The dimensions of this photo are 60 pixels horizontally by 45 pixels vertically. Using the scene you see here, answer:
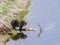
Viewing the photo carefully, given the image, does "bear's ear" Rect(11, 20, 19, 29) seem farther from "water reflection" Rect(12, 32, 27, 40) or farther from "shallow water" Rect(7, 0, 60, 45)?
"shallow water" Rect(7, 0, 60, 45)

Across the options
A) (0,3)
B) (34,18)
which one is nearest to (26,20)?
(34,18)

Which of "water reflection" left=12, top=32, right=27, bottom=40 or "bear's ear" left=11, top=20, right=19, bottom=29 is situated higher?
"bear's ear" left=11, top=20, right=19, bottom=29

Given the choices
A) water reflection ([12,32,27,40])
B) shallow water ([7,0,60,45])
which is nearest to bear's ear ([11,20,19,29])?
water reflection ([12,32,27,40])

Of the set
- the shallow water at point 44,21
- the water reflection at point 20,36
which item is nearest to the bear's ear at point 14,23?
the water reflection at point 20,36

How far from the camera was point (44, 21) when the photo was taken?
41.2 feet

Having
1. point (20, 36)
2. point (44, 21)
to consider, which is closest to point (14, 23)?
point (20, 36)

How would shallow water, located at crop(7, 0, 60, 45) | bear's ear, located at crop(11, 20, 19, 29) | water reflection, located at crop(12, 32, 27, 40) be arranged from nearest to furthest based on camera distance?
shallow water, located at crop(7, 0, 60, 45) → water reflection, located at crop(12, 32, 27, 40) → bear's ear, located at crop(11, 20, 19, 29)

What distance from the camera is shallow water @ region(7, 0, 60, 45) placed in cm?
1141

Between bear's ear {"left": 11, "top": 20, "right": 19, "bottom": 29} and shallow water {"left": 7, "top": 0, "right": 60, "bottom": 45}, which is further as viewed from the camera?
bear's ear {"left": 11, "top": 20, "right": 19, "bottom": 29}

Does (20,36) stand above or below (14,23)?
below

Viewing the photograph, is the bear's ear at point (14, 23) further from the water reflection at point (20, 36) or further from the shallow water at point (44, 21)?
the shallow water at point (44, 21)

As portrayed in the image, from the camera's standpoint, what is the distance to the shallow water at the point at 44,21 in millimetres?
11410

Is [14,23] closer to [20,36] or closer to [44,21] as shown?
[20,36]

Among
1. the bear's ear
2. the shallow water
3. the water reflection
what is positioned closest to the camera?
the shallow water
